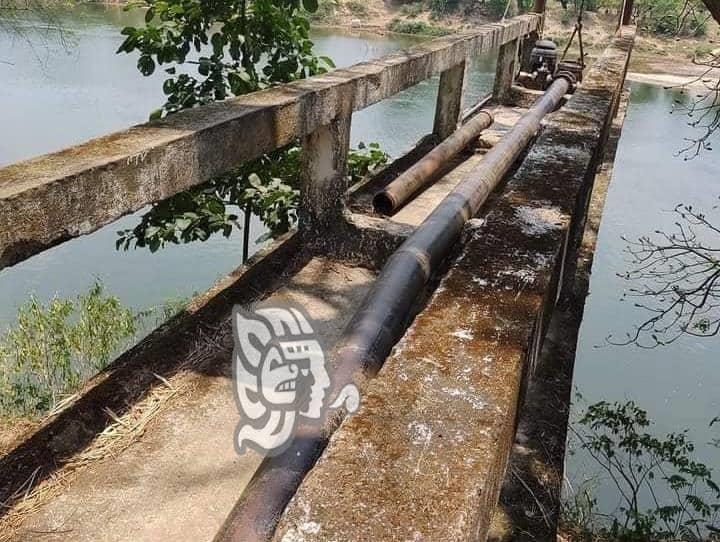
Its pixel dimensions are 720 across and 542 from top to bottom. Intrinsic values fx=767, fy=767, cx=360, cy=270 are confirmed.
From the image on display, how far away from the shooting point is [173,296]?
11.2 m

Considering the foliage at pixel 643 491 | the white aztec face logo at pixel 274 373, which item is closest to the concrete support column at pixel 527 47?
the foliage at pixel 643 491

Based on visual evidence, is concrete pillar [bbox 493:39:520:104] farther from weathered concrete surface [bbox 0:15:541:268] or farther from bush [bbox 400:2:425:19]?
bush [bbox 400:2:425:19]

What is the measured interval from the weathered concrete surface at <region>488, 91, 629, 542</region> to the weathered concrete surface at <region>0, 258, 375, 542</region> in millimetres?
917

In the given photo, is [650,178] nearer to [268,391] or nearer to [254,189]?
[254,189]

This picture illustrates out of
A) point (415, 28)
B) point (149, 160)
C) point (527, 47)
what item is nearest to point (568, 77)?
point (527, 47)

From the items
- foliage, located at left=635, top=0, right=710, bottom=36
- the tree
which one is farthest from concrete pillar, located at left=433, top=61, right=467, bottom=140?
the tree

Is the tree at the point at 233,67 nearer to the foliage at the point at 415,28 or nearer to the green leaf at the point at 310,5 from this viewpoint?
the green leaf at the point at 310,5

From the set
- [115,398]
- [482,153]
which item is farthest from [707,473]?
[115,398]

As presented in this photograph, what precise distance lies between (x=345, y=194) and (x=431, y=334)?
8.37 ft

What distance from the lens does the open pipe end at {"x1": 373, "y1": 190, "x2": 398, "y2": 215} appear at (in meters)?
4.82

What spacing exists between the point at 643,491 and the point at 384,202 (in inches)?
198

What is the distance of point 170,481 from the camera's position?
8.73 feet

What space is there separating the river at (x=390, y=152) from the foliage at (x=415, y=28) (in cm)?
1907

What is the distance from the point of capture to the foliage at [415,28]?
1623 inches
